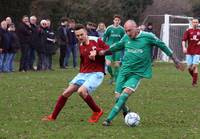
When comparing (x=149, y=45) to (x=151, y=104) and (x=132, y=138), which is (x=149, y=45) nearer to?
(x=132, y=138)

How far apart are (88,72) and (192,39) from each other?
350 inches

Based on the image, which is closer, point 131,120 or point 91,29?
point 131,120

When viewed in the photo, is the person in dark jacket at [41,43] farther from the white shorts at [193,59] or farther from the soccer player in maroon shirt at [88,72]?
the soccer player in maroon shirt at [88,72]

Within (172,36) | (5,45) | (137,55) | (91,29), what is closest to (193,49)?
(91,29)

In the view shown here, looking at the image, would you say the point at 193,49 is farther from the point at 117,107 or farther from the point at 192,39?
the point at 117,107

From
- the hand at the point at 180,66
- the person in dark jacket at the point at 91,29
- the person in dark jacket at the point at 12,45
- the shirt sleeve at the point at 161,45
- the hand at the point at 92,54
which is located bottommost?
the person in dark jacket at the point at 12,45

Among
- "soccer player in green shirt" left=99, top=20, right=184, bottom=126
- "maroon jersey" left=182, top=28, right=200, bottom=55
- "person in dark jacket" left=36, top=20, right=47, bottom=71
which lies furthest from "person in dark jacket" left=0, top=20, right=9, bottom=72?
"soccer player in green shirt" left=99, top=20, right=184, bottom=126

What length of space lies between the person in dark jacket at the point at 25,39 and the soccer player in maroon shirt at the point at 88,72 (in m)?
13.3

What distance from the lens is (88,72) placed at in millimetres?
11727

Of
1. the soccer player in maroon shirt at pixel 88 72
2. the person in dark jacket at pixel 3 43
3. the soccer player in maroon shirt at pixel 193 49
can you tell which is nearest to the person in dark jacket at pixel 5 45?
the person in dark jacket at pixel 3 43

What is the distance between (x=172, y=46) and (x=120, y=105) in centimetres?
2751

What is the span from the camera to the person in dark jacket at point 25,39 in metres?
24.8

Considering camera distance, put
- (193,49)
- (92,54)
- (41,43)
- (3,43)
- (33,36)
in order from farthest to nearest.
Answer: (41,43) < (33,36) < (3,43) < (193,49) < (92,54)

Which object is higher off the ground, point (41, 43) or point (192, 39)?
point (192, 39)
